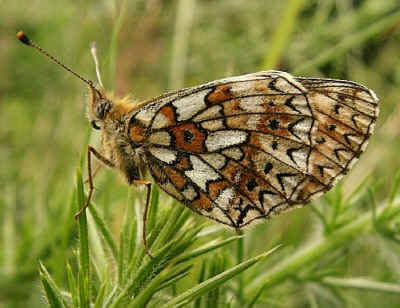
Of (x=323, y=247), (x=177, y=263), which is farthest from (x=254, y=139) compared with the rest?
(x=177, y=263)

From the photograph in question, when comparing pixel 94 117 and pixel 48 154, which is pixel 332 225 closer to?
pixel 94 117

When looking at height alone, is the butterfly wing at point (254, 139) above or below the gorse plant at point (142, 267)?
above

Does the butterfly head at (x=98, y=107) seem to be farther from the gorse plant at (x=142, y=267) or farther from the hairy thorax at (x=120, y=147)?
the gorse plant at (x=142, y=267)

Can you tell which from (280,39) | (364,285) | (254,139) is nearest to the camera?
(364,285)

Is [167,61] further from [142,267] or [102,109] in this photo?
[142,267]

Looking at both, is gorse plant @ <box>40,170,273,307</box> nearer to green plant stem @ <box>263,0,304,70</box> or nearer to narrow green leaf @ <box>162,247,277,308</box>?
narrow green leaf @ <box>162,247,277,308</box>

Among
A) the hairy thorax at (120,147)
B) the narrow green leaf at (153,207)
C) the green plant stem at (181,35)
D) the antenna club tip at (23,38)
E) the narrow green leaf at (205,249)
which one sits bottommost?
the narrow green leaf at (205,249)

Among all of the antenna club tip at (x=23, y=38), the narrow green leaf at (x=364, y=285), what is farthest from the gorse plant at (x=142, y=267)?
the antenna club tip at (x=23, y=38)
